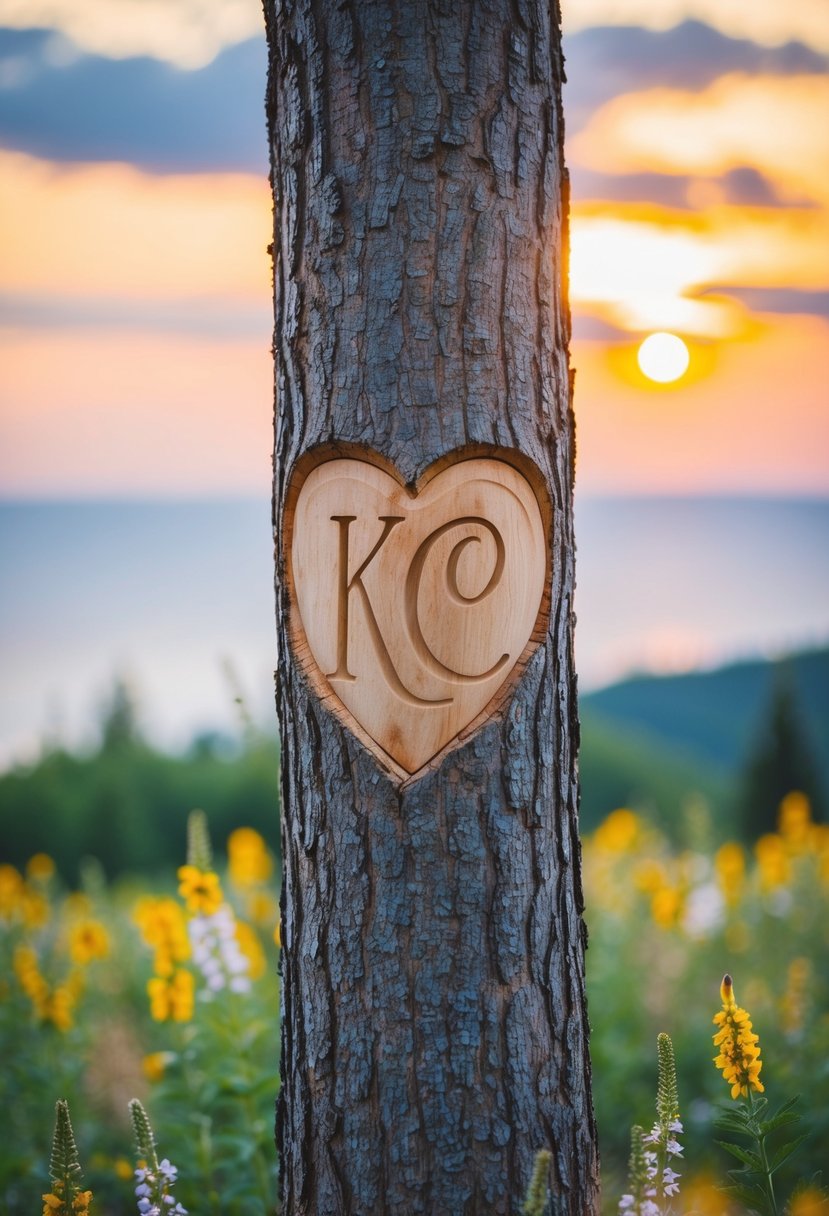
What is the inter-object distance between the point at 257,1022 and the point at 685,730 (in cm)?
996

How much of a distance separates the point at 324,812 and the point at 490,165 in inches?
53.1

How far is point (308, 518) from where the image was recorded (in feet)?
7.00

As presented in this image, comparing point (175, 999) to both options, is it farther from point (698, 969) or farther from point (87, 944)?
point (698, 969)

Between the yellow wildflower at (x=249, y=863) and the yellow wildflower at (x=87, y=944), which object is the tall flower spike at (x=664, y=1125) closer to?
the yellow wildflower at (x=87, y=944)

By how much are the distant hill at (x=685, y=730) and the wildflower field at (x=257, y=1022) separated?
3416mm

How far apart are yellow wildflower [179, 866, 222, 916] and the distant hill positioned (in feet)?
24.0

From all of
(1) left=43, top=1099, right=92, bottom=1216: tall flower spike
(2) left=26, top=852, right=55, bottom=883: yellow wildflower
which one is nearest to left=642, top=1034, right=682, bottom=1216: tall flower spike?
(1) left=43, top=1099, right=92, bottom=1216: tall flower spike

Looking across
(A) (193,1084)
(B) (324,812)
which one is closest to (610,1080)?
(A) (193,1084)

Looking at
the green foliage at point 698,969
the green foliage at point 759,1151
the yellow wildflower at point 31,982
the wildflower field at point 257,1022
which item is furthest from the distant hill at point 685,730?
the green foliage at point 759,1151

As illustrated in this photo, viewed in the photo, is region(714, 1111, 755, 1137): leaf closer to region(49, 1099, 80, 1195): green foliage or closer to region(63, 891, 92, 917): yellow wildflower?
region(49, 1099, 80, 1195): green foliage

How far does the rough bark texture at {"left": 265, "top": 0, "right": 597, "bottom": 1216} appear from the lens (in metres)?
2.01

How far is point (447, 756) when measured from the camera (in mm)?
2018

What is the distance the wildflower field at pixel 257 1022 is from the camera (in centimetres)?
304

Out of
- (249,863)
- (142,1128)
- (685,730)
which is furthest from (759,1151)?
(685,730)
